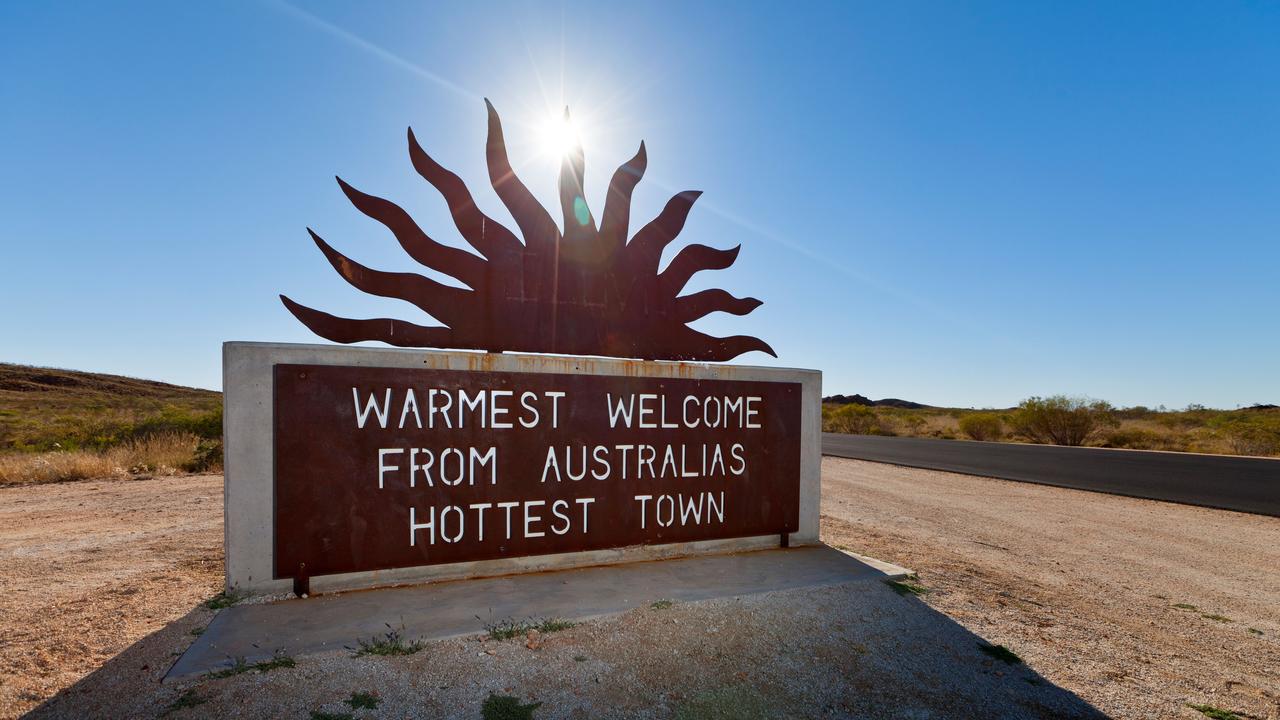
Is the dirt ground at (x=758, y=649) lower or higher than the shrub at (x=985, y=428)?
higher

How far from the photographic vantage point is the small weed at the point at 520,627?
372 centimetres

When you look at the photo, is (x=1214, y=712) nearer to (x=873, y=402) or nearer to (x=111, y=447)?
(x=111, y=447)

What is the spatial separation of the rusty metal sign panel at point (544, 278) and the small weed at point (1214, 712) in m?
4.27

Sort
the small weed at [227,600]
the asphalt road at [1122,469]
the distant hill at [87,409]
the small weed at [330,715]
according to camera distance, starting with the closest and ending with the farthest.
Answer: the small weed at [330,715], the small weed at [227,600], the asphalt road at [1122,469], the distant hill at [87,409]

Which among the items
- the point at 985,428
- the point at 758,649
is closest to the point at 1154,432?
the point at 985,428

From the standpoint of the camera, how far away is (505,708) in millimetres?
2955

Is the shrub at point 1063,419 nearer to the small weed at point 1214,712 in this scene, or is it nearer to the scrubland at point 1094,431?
the scrubland at point 1094,431

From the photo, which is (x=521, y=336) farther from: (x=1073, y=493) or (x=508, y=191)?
(x=1073, y=493)

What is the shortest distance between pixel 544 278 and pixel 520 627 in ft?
10.1

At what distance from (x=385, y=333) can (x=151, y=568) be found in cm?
312

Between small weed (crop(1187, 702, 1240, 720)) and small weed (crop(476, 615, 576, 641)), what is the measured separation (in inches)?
142

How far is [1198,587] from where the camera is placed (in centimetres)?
588

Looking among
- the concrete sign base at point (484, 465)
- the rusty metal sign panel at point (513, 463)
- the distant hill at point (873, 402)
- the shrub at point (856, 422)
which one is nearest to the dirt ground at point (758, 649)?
the concrete sign base at point (484, 465)

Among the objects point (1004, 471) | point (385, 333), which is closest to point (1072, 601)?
point (385, 333)
